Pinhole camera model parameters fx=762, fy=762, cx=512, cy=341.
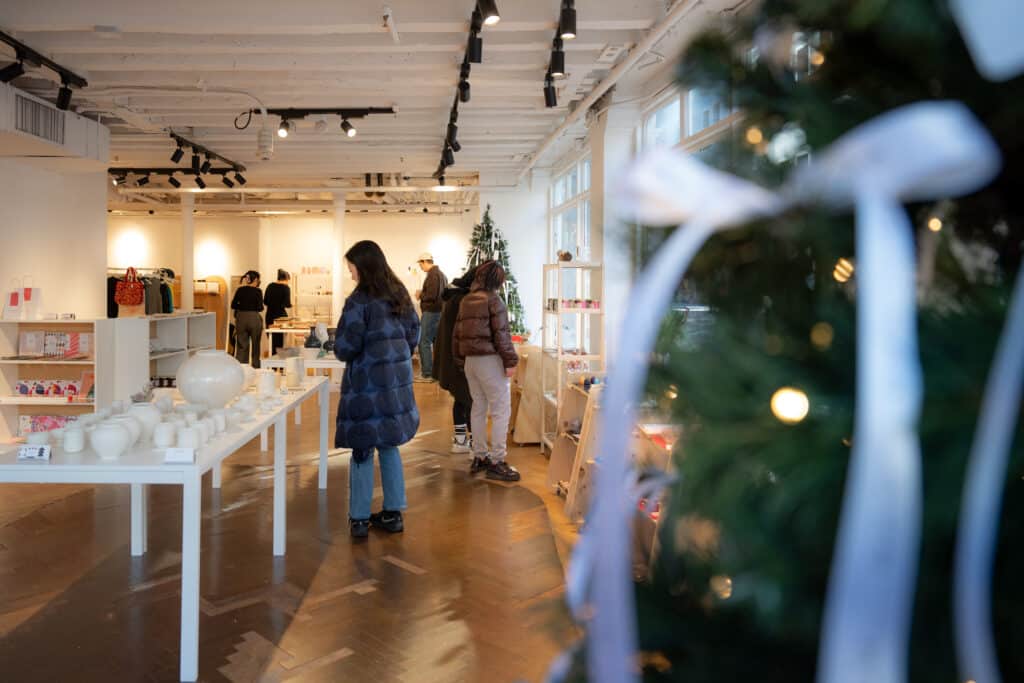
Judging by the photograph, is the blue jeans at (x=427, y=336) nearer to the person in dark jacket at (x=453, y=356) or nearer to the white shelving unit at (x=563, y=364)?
the white shelving unit at (x=563, y=364)

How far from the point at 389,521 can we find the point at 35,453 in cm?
219

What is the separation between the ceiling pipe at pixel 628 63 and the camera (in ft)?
15.7

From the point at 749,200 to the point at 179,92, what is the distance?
7986 mm

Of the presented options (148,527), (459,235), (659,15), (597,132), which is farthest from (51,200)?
(459,235)

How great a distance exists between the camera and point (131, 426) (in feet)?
9.56

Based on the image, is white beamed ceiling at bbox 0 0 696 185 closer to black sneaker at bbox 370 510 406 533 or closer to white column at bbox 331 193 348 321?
black sneaker at bbox 370 510 406 533

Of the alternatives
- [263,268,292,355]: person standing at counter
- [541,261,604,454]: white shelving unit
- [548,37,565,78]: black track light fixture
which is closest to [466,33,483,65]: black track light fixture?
[548,37,565,78]: black track light fixture

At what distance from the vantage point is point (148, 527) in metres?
4.60

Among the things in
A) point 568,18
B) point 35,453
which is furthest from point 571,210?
point 35,453

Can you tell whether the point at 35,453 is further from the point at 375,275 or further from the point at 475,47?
the point at 475,47

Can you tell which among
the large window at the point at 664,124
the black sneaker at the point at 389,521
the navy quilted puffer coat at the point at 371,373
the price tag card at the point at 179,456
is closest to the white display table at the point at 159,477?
the price tag card at the point at 179,456

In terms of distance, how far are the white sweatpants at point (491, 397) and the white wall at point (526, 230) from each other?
6.01 metres

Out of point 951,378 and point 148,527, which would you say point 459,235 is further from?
point 951,378

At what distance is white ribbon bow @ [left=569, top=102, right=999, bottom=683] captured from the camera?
13.1 inches
